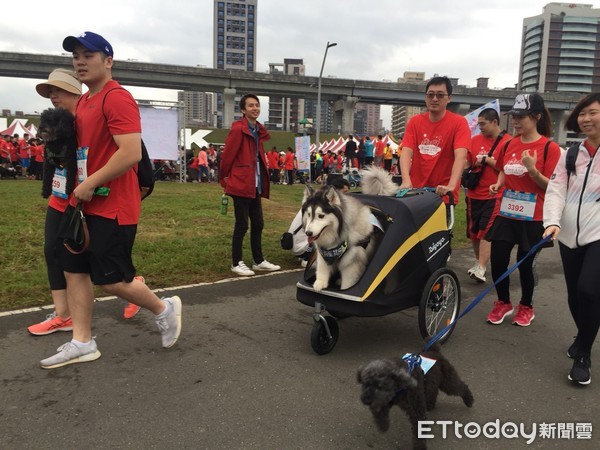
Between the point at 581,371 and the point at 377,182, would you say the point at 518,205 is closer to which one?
the point at 377,182

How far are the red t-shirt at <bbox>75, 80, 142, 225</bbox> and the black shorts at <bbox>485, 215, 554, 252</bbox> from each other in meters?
3.44

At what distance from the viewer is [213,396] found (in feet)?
9.99

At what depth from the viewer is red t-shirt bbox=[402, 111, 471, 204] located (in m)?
4.77

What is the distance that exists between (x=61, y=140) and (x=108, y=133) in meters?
0.34

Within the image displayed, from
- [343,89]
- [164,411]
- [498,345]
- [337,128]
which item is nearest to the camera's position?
[164,411]

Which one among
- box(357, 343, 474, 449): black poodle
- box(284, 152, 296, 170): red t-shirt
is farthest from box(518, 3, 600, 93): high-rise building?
box(357, 343, 474, 449): black poodle

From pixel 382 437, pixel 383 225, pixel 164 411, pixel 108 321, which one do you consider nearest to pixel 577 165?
pixel 383 225

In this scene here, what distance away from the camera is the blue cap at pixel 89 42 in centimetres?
304

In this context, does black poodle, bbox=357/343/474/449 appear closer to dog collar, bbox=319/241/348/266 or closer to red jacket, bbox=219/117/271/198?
dog collar, bbox=319/241/348/266

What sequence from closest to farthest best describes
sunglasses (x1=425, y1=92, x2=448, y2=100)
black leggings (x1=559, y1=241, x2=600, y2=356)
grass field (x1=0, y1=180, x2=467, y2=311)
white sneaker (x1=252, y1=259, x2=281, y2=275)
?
→ black leggings (x1=559, y1=241, x2=600, y2=356)
sunglasses (x1=425, y1=92, x2=448, y2=100)
grass field (x1=0, y1=180, x2=467, y2=311)
white sneaker (x1=252, y1=259, x2=281, y2=275)

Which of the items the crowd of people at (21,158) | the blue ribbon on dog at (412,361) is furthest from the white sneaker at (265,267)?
the crowd of people at (21,158)

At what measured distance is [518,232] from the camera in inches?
172

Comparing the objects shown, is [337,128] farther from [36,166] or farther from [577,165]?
[577,165]

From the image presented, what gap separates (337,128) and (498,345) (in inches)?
3018
